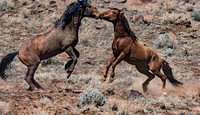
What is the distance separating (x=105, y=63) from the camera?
61.6ft

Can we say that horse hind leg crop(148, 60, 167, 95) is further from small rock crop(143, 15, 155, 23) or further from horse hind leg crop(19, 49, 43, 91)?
small rock crop(143, 15, 155, 23)

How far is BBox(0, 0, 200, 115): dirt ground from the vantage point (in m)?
10.5

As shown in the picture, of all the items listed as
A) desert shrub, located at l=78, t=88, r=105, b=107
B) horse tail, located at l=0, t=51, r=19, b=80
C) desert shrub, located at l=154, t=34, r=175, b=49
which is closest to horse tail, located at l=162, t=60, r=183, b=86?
desert shrub, located at l=78, t=88, r=105, b=107

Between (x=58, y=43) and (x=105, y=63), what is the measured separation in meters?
6.45

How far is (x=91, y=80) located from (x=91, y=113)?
14.0 feet

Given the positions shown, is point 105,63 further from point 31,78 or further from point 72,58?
point 72,58

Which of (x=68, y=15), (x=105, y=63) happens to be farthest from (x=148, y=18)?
(x=68, y=15)

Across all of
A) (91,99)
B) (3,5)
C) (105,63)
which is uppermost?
(91,99)

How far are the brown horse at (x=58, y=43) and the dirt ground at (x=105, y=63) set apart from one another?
0.73 m

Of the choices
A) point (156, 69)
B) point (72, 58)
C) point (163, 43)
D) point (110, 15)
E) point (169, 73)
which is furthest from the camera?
point (163, 43)

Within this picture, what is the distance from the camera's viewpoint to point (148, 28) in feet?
83.5

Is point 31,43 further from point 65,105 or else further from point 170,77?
point 170,77

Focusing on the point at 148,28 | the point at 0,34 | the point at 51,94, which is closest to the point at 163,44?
the point at 148,28

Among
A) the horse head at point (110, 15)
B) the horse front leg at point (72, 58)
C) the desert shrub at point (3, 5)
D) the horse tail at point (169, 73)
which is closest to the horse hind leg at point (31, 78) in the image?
the horse front leg at point (72, 58)
